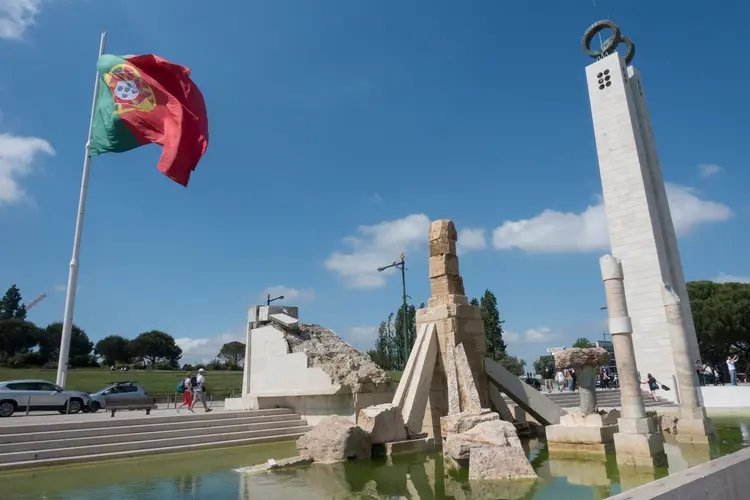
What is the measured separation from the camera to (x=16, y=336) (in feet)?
200

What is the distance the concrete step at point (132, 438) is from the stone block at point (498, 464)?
7.51 m

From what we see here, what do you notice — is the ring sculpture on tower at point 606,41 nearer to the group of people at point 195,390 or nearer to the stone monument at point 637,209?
the stone monument at point 637,209

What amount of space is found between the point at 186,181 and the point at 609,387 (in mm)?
25637

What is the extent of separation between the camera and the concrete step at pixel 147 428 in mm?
10062

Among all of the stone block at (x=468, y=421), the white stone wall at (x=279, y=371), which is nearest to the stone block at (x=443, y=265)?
the stone block at (x=468, y=421)

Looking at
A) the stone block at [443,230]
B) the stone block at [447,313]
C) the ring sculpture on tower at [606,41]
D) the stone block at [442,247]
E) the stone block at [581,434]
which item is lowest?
the stone block at [581,434]

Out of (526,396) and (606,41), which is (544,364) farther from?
(526,396)

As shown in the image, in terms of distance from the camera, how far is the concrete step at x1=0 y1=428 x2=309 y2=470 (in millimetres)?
9227

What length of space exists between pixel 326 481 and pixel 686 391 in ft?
28.7

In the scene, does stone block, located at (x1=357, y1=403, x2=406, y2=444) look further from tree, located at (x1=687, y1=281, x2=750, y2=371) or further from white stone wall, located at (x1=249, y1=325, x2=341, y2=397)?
tree, located at (x1=687, y1=281, x2=750, y2=371)

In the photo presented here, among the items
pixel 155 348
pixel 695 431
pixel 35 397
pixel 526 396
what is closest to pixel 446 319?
pixel 526 396

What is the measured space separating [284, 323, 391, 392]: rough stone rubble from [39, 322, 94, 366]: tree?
2022 inches

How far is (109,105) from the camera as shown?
17.8m

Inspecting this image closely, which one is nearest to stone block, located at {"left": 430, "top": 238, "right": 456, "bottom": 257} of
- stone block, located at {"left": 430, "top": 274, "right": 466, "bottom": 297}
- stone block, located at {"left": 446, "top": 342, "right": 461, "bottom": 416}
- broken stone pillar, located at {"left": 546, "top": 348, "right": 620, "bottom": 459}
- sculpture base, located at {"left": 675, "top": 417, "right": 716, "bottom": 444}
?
stone block, located at {"left": 430, "top": 274, "right": 466, "bottom": 297}
